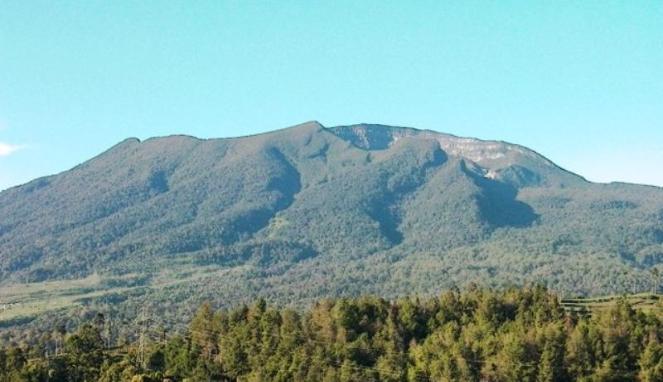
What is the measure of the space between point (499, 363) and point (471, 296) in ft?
81.5

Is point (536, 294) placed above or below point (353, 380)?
above

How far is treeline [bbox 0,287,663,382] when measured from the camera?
354 ft

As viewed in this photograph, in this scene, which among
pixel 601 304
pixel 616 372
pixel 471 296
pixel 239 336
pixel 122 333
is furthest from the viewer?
pixel 122 333

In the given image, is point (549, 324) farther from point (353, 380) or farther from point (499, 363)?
point (353, 380)

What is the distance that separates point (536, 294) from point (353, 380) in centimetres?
3550

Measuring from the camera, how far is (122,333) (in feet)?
573

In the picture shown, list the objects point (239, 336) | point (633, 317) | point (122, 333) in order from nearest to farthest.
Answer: point (633, 317), point (239, 336), point (122, 333)

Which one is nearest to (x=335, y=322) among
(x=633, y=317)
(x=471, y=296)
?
(x=471, y=296)

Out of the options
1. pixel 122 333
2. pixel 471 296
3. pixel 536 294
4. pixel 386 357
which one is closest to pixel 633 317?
pixel 536 294

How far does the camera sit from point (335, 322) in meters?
123

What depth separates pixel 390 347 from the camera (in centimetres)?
11700

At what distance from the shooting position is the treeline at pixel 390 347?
10794cm

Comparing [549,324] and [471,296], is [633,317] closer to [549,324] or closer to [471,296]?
[549,324]

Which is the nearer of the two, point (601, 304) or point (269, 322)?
point (269, 322)
